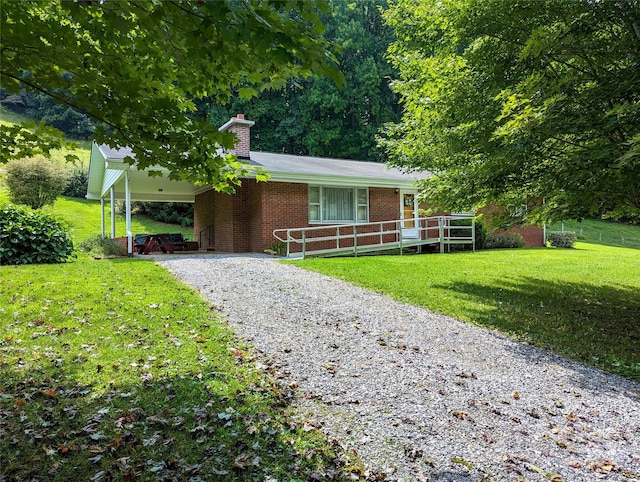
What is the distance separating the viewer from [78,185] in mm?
33594

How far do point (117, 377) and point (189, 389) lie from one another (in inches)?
31.1

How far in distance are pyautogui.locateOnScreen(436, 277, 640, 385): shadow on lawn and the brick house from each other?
575cm

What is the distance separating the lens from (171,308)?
6.56 metres

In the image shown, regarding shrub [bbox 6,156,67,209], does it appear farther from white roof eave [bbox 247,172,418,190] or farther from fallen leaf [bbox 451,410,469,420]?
fallen leaf [bbox 451,410,469,420]

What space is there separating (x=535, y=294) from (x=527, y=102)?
4.80 m

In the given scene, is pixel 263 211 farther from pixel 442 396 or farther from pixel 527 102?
pixel 442 396

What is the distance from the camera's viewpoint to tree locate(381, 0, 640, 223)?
5.66 m

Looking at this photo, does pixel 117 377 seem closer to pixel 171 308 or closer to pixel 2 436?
pixel 2 436

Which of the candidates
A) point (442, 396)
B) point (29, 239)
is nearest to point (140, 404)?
point (442, 396)

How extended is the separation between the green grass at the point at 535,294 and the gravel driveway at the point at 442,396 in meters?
0.74

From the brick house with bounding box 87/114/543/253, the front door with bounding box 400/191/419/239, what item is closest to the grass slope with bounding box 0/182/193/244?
the brick house with bounding box 87/114/543/253

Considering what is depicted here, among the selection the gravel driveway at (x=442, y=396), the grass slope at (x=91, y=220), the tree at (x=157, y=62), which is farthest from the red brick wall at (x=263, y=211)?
the grass slope at (x=91, y=220)

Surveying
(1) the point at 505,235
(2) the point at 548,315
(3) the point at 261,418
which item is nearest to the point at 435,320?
(2) the point at 548,315

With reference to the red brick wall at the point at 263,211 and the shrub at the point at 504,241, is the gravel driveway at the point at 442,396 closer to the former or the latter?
the red brick wall at the point at 263,211
